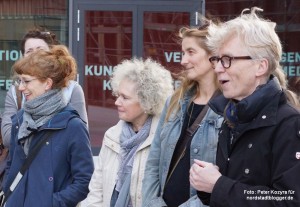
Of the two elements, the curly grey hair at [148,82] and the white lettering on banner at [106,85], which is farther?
the white lettering on banner at [106,85]

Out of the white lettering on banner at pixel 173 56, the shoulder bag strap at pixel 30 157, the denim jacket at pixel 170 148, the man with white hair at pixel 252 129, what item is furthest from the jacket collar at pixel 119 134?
the white lettering on banner at pixel 173 56

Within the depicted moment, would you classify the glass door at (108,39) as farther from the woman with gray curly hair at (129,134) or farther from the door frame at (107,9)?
the woman with gray curly hair at (129,134)

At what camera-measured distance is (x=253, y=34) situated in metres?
2.77

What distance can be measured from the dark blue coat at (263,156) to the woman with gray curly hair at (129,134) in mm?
1303

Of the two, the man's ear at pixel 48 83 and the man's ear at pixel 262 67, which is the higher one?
the man's ear at pixel 262 67

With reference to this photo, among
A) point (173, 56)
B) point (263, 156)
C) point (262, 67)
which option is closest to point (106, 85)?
point (173, 56)

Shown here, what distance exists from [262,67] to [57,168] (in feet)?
5.72

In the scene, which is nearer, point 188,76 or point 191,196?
point 191,196

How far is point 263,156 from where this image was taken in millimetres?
2617

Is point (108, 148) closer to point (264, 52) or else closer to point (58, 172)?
point (58, 172)

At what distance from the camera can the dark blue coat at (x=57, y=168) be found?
157 inches

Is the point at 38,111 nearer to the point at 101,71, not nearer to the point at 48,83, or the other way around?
the point at 48,83

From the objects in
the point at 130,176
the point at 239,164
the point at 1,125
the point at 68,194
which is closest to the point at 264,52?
the point at 239,164

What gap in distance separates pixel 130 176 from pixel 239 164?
4.57 feet
